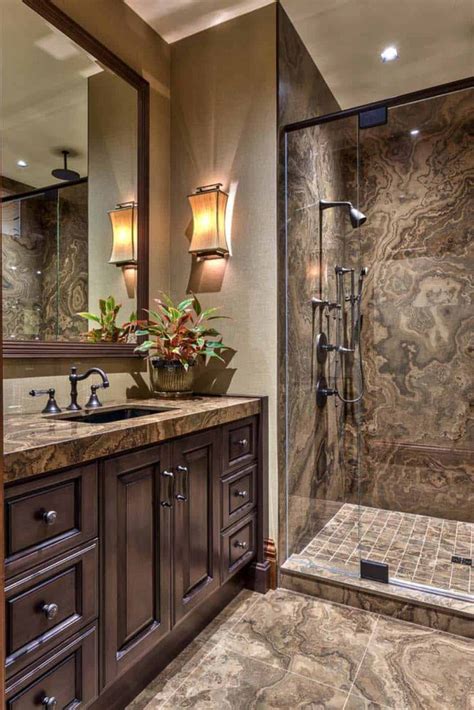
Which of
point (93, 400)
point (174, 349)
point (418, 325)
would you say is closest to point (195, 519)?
point (93, 400)

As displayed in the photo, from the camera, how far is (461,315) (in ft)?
10.3

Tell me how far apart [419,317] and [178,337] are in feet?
6.18

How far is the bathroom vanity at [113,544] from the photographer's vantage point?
3.73 feet

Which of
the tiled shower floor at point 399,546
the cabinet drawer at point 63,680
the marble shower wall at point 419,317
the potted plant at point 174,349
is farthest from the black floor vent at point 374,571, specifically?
the cabinet drawer at point 63,680

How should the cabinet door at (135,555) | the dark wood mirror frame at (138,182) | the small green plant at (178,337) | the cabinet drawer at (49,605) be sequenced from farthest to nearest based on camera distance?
the small green plant at (178,337) → the dark wood mirror frame at (138,182) → the cabinet door at (135,555) → the cabinet drawer at (49,605)

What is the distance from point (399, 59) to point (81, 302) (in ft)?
7.84

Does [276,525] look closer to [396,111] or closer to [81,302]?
[81,302]

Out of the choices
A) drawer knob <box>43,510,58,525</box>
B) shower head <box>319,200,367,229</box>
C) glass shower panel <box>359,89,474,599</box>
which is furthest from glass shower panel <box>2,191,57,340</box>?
glass shower panel <box>359,89,474,599</box>

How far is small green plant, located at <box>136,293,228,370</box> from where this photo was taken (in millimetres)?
2266

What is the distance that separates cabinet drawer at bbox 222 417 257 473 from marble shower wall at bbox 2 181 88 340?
32.2 inches

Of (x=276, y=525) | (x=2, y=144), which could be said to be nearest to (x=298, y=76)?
(x=2, y=144)

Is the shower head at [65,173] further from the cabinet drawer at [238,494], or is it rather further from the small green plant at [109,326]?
the cabinet drawer at [238,494]

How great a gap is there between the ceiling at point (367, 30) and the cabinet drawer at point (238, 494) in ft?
7.75

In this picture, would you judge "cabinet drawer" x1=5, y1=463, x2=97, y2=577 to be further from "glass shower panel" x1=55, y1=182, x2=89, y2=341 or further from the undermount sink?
"glass shower panel" x1=55, y1=182, x2=89, y2=341
